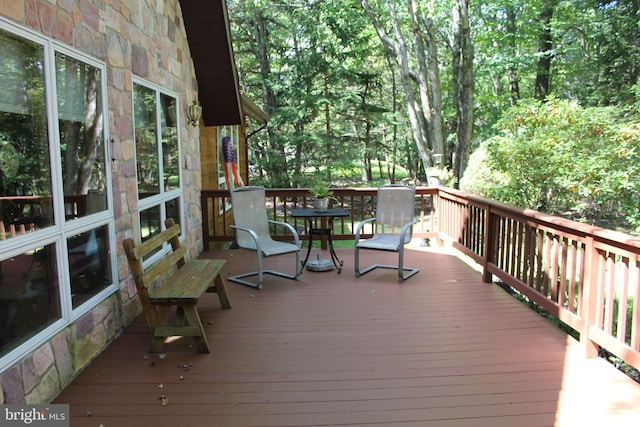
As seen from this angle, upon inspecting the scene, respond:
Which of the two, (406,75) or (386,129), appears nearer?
(406,75)

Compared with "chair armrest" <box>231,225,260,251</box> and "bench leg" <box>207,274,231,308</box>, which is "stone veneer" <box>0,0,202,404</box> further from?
"chair armrest" <box>231,225,260,251</box>

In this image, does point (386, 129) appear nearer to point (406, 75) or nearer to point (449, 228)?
point (406, 75)

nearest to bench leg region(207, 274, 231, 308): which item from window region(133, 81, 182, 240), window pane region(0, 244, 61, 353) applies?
window region(133, 81, 182, 240)

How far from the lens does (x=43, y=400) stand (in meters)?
2.29

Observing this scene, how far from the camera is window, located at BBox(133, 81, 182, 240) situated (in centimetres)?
388

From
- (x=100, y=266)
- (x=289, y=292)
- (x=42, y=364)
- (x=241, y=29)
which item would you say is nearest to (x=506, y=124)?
(x=289, y=292)

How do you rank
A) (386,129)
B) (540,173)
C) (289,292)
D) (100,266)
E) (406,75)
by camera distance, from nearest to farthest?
(100,266)
(289,292)
(540,173)
(406,75)
(386,129)

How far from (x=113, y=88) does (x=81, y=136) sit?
595mm

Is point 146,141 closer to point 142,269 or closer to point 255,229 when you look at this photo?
point 142,269

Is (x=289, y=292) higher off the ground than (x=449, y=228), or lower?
lower

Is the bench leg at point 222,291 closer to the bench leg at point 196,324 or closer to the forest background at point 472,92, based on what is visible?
the bench leg at point 196,324

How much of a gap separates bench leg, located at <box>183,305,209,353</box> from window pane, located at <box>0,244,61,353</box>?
2.43ft

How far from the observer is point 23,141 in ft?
7.38

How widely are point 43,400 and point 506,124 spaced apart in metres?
6.55
